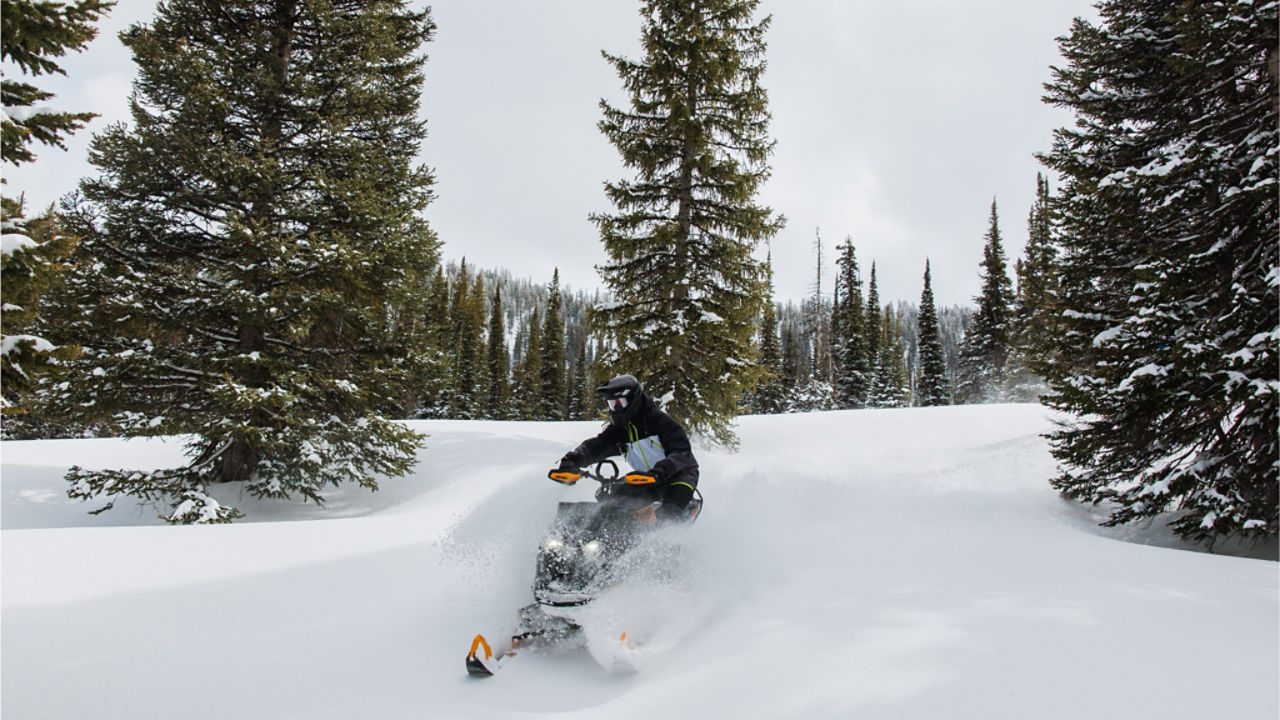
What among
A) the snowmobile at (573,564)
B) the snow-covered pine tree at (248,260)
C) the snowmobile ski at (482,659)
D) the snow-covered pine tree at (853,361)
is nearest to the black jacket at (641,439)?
the snowmobile at (573,564)

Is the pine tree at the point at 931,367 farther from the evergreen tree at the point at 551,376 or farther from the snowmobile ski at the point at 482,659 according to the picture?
the snowmobile ski at the point at 482,659

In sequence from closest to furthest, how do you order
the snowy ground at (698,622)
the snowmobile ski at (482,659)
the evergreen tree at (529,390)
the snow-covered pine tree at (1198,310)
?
the snowy ground at (698,622) → the snowmobile ski at (482,659) → the snow-covered pine tree at (1198,310) → the evergreen tree at (529,390)

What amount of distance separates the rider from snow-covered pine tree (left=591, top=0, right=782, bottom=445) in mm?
6787

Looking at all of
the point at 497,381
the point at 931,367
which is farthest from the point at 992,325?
the point at 497,381

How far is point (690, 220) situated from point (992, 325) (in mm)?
36681

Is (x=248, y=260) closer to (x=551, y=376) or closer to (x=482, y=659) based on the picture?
(x=482, y=659)

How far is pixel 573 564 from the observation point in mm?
4531

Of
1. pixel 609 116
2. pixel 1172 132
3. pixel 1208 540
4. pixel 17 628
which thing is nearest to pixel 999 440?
pixel 1208 540

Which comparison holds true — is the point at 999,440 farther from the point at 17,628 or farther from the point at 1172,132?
the point at 17,628

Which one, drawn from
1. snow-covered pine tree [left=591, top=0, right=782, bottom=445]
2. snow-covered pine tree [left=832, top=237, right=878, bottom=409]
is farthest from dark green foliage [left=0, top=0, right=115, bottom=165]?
snow-covered pine tree [left=832, top=237, right=878, bottom=409]

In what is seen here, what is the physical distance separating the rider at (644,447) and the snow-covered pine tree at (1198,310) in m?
6.35

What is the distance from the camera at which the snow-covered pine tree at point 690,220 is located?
13148 mm

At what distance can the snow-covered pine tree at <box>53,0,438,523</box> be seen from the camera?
937cm

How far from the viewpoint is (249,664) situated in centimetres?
410
